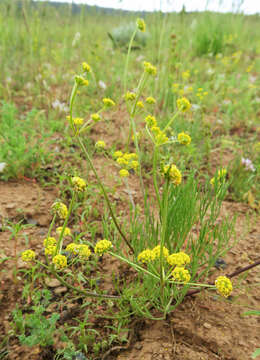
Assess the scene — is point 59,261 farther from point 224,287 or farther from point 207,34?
point 207,34

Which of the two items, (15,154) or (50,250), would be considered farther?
(15,154)

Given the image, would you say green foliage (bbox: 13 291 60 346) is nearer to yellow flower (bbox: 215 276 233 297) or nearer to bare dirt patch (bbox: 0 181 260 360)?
bare dirt patch (bbox: 0 181 260 360)

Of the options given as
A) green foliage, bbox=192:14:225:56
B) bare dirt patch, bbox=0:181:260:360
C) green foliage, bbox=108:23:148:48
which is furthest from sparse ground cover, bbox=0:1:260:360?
green foliage, bbox=108:23:148:48

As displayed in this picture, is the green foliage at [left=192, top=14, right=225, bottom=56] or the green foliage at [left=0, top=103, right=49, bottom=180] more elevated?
the green foliage at [left=192, top=14, right=225, bottom=56]

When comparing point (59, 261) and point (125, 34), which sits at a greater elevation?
point (125, 34)

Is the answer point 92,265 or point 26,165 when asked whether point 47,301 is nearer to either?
point 92,265

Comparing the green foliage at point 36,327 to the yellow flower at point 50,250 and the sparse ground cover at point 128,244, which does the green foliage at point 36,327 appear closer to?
the sparse ground cover at point 128,244

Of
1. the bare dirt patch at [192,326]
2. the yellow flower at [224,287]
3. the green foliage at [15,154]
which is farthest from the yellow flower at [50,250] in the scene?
the green foliage at [15,154]

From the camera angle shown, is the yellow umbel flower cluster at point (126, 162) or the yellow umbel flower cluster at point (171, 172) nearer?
the yellow umbel flower cluster at point (171, 172)

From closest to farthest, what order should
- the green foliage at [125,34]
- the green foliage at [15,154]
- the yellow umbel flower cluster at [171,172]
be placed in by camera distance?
the yellow umbel flower cluster at [171,172], the green foliage at [15,154], the green foliage at [125,34]

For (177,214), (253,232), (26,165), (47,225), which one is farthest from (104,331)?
(26,165)

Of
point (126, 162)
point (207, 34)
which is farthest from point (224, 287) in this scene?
point (207, 34)

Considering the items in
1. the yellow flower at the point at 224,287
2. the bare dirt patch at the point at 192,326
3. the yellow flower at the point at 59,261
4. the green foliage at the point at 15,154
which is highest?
the green foliage at the point at 15,154

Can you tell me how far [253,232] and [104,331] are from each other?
1.00 meters
